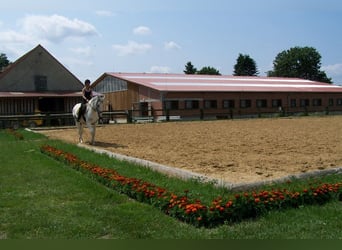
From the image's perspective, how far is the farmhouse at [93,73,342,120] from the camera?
143 feet

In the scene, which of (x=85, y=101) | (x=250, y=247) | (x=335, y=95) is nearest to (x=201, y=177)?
(x=250, y=247)

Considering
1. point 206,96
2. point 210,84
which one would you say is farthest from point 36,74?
point 210,84

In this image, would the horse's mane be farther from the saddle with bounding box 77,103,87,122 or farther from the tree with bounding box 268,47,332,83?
the tree with bounding box 268,47,332,83

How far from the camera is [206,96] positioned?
46.1 m

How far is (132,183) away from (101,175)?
123 centimetres

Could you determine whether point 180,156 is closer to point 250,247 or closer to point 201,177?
point 201,177

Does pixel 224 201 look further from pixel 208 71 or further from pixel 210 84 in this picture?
pixel 208 71

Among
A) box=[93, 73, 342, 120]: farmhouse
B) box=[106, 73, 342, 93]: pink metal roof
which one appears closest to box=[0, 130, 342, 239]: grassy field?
box=[93, 73, 342, 120]: farmhouse

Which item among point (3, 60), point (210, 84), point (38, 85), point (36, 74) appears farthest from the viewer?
point (3, 60)

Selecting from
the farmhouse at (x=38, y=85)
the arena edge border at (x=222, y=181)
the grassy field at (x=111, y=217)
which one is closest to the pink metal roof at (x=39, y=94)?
the farmhouse at (x=38, y=85)

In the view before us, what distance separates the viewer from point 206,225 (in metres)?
5.18

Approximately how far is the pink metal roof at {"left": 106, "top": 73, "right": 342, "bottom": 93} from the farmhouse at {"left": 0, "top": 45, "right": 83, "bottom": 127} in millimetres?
8039

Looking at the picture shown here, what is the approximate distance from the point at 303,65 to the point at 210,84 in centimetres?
6489

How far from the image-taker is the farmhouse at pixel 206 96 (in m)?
43.5
